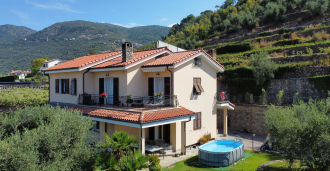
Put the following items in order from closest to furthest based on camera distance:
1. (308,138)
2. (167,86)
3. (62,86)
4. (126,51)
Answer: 1. (308,138)
2. (167,86)
3. (126,51)
4. (62,86)

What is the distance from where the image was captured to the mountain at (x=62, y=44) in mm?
92344

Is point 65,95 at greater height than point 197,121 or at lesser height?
greater

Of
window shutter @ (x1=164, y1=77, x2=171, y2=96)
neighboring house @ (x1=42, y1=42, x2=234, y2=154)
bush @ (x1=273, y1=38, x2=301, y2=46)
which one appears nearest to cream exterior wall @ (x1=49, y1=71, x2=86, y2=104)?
neighboring house @ (x1=42, y1=42, x2=234, y2=154)

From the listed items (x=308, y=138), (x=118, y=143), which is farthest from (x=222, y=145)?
(x=118, y=143)

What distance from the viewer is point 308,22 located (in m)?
42.7

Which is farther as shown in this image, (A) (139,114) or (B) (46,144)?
(A) (139,114)

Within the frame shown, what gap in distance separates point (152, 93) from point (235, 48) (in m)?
29.0

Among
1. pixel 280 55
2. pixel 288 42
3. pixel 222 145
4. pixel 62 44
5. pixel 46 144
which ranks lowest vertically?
pixel 222 145

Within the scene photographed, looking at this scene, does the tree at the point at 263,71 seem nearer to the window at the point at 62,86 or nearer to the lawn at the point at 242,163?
the lawn at the point at 242,163

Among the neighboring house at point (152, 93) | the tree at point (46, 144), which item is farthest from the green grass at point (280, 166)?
the tree at point (46, 144)

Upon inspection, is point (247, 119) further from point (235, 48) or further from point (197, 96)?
point (235, 48)

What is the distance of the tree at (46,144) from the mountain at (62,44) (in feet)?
259

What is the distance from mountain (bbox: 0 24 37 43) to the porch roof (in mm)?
162406

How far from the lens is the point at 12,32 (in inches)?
6206
